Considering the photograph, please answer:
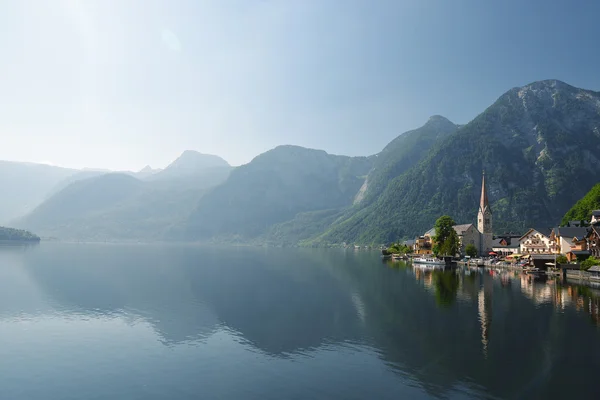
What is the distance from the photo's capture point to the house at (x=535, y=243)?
141m

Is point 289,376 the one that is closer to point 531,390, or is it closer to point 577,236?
point 531,390

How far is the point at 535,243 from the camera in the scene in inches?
5832

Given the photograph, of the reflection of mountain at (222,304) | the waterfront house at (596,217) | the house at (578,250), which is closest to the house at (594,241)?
the house at (578,250)

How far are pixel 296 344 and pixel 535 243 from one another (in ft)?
467

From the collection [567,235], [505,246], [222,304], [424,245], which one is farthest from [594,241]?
[222,304]

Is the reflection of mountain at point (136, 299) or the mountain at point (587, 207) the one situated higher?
the mountain at point (587, 207)

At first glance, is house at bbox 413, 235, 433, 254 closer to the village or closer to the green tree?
the village

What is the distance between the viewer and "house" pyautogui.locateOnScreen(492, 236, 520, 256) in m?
169

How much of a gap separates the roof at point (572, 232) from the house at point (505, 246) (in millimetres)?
40783

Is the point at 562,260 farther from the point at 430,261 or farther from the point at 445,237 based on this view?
the point at 445,237

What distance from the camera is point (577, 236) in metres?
120

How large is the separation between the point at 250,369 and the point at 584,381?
25.3 metres

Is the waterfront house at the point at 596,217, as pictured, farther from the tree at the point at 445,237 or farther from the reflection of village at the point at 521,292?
the tree at the point at 445,237

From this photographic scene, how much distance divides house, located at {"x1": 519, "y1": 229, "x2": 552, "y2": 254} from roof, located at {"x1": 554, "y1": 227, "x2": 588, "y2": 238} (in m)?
14.0
